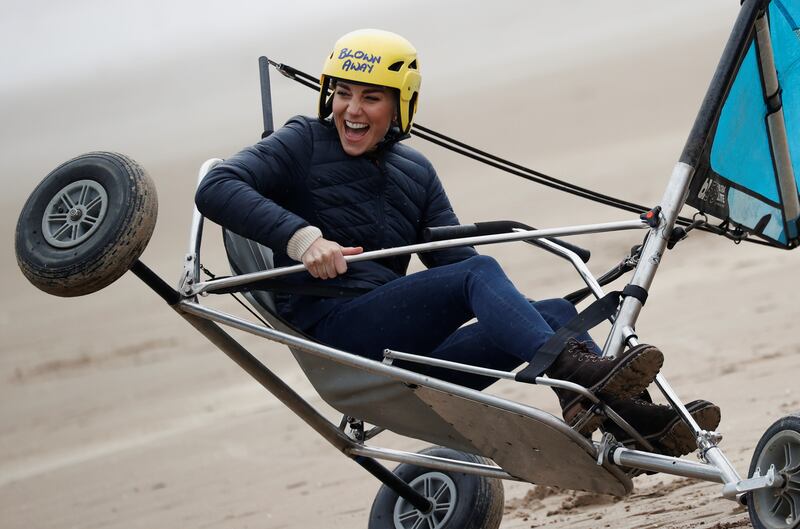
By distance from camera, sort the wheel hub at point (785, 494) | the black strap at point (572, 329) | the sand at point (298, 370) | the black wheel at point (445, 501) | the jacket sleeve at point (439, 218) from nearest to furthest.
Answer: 1. the wheel hub at point (785, 494)
2. the black strap at point (572, 329)
3. the jacket sleeve at point (439, 218)
4. the black wheel at point (445, 501)
5. the sand at point (298, 370)

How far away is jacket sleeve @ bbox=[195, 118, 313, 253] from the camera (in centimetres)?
396

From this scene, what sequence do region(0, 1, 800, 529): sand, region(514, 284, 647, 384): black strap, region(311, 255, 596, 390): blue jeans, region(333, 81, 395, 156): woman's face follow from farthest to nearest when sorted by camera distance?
region(0, 1, 800, 529): sand, region(333, 81, 395, 156): woman's face, region(311, 255, 596, 390): blue jeans, region(514, 284, 647, 384): black strap

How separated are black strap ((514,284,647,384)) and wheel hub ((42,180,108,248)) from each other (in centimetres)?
147

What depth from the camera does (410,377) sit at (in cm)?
380

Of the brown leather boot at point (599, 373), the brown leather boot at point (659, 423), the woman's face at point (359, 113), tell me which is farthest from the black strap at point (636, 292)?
the woman's face at point (359, 113)

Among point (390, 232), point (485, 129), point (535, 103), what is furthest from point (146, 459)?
point (535, 103)

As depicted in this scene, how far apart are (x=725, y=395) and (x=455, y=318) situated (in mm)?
3468

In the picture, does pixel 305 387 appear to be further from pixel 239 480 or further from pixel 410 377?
pixel 410 377

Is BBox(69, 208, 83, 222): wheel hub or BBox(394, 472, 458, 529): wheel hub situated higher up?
BBox(69, 208, 83, 222): wheel hub

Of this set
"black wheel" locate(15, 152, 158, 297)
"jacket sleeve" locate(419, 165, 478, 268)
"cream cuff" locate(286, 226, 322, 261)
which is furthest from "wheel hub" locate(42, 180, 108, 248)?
"jacket sleeve" locate(419, 165, 478, 268)

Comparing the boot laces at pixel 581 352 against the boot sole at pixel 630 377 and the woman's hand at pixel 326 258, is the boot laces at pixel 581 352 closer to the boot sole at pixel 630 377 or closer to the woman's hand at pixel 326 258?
the boot sole at pixel 630 377

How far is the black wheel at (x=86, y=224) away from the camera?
13.4 feet

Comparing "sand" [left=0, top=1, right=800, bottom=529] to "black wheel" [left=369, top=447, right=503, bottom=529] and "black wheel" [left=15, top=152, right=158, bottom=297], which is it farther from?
"black wheel" [left=15, top=152, right=158, bottom=297]

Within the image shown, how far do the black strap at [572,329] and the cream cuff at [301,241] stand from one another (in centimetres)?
75
